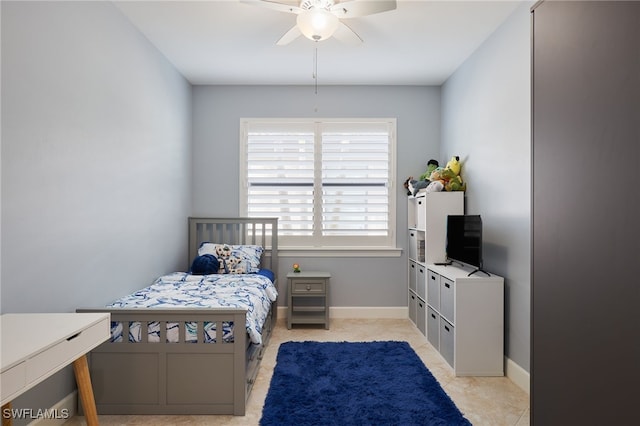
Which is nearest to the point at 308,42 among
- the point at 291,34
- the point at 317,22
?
the point at 291,34

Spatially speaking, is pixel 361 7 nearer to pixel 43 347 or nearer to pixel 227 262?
pixel 43 347

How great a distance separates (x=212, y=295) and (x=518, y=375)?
2.26 meters

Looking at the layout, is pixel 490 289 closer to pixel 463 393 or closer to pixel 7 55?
pixel 463 393

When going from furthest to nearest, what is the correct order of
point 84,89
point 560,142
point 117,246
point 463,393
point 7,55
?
point 117,246 < point 463,393 < point 84,89 < point 7,55 < point 560,142

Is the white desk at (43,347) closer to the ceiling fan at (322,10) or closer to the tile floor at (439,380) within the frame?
the tile floor at (439,380)

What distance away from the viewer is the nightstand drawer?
4074 mm

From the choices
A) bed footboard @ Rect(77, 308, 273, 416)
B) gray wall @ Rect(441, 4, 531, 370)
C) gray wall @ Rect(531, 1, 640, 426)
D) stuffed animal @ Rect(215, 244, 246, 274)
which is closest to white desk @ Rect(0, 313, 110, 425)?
bed footboard @ Rect(77, 308, 273, 416)

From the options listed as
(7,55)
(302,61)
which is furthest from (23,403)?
(302,61)

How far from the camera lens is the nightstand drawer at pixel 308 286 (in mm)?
4074

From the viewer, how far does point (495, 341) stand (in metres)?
2.88

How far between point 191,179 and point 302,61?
184 centimetres

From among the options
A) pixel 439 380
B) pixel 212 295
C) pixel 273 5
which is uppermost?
pixel 273 5

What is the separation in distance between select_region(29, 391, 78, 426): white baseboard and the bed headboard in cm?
214

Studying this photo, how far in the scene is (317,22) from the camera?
7.82 ft
